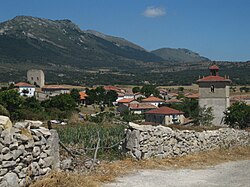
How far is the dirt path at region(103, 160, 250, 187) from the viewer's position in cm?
902

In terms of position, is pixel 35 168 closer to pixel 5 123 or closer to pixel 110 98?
pixel 5 123

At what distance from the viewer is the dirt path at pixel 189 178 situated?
902 cm

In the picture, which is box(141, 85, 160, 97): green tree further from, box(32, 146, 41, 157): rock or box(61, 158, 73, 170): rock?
box(32, 146, 41, 157): rock

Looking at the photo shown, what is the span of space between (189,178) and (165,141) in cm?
301

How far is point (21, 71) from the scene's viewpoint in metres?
177

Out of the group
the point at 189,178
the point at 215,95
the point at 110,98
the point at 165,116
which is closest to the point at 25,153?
the point at 189,178

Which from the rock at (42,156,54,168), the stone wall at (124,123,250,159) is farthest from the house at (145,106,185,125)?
the rock at (42,156,54,168)

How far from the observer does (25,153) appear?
295 inches

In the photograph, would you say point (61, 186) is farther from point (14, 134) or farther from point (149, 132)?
point (149, 132)

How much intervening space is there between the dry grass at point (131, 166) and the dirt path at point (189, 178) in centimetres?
36

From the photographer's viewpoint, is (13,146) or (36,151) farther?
(36,151)

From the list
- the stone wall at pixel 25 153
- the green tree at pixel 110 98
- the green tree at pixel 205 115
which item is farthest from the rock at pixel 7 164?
the green tree at pixel 110 98

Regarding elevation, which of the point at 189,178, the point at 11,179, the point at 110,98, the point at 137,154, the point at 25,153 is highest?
the point at 25,153

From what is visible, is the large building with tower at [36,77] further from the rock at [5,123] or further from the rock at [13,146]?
the rock at [13,146]
